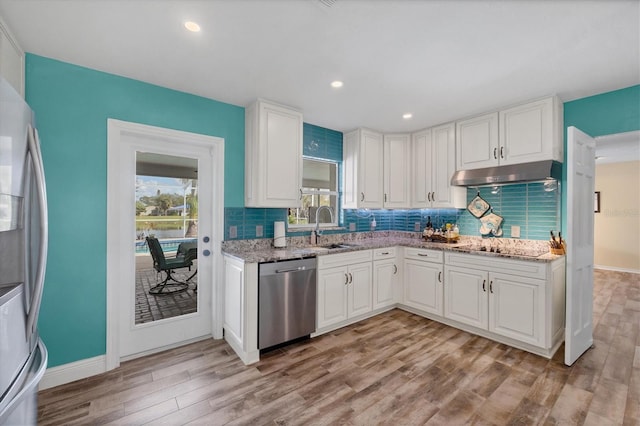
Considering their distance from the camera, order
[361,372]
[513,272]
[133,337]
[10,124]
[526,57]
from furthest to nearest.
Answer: [513,272]
[133,337]
[361,372]
[526,57]
[10,124]

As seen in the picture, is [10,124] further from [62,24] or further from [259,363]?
[259,363]

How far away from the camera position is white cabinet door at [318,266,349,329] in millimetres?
2967

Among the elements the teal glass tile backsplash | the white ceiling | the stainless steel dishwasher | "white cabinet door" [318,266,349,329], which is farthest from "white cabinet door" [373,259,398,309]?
the white ceiling

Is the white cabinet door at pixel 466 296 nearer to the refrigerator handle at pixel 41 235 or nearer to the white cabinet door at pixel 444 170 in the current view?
the white cabinet door at pixel 444 170

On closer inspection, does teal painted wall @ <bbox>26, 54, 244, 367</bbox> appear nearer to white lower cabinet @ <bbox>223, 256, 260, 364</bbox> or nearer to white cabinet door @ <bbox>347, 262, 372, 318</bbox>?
white lower cabinet @ <bbox>223, 256, 260, 364</bbox>

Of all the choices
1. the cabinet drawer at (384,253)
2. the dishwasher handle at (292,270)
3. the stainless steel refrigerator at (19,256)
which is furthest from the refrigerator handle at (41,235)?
the cabinet drawer at (384,253)

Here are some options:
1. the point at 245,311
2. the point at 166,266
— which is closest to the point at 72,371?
the point at 166,266

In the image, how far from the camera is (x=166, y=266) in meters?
2.77

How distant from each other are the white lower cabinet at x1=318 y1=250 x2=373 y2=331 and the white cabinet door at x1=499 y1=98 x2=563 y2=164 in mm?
1921

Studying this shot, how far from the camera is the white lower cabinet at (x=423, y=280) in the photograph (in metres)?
3.35

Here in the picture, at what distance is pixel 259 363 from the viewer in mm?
2473

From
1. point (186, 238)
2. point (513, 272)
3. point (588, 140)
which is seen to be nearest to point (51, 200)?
point (186, 238)

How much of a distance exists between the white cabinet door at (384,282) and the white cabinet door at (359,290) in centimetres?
11

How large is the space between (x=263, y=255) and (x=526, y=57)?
267cm
